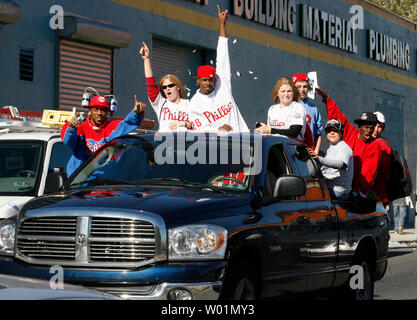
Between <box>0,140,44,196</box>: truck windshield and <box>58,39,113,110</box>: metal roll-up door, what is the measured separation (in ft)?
29.0

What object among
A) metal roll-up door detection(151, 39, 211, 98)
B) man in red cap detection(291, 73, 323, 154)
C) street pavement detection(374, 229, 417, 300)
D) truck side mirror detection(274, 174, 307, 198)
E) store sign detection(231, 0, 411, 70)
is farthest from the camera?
store sign detection(231, 0, 411, 70)

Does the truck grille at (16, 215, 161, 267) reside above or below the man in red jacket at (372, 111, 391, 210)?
below

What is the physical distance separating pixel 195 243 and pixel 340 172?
3437mm

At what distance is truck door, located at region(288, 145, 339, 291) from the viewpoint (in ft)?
25.2

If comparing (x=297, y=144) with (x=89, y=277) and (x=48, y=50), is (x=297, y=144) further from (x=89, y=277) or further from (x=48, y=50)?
(x=48, y=50)

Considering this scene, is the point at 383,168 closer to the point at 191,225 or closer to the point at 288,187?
the point at 288,187

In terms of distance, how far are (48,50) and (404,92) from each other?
22.2 m

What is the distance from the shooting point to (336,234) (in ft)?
26.9

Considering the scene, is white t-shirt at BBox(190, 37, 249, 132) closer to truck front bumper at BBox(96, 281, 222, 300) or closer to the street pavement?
the street pavement

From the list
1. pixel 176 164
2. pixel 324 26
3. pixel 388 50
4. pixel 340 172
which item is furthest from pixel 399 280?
pixel 388 50

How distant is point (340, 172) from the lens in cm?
922

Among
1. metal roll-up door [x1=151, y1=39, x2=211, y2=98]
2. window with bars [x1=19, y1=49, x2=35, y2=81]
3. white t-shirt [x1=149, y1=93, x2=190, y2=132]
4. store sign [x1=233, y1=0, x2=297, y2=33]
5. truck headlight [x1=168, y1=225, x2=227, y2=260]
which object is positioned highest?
store sign [x1=233, y1=0, x2=297, y2=33]

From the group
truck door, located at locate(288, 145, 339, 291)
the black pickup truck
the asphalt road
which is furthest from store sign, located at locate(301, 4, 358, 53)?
the black pickup truck

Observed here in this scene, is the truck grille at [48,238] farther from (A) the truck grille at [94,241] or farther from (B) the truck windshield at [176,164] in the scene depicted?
(B) the truck windshield at [176,164]
